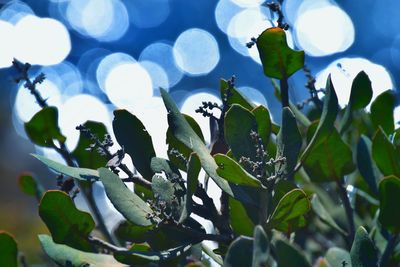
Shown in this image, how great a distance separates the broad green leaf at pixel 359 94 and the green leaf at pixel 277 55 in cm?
10

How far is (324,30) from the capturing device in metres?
8.48

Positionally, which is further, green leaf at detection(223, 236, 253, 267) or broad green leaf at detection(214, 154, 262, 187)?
broad green leaf at detection(214, 154, 262, 187)

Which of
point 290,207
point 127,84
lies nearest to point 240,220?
point 290,207

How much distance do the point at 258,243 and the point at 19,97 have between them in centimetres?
955

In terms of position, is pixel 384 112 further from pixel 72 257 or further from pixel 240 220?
pixel 72 257

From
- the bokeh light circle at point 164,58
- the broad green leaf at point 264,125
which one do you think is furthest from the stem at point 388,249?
the bokeh light circle at point 164,58

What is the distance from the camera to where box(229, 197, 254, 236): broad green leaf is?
3.00 feet

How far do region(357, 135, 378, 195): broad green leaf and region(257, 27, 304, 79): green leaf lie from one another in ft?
0.59

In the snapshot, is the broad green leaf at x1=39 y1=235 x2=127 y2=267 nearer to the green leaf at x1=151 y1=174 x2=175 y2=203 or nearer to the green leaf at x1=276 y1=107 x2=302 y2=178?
the green leaf at x1=151 y1=174 x2=175 y2=203

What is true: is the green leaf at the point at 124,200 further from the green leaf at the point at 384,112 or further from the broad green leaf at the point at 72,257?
the green leaf at the point at 384,112

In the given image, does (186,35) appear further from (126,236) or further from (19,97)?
(126,236)

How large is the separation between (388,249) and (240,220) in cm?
21

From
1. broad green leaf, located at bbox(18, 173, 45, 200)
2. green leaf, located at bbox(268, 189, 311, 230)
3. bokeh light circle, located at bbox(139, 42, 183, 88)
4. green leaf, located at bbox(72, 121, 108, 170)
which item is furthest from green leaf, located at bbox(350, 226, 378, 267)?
bokeh light circle, located at bbox(139, 42, 183, 88)

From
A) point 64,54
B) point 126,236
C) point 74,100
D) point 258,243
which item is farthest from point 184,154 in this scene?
point 64,54
